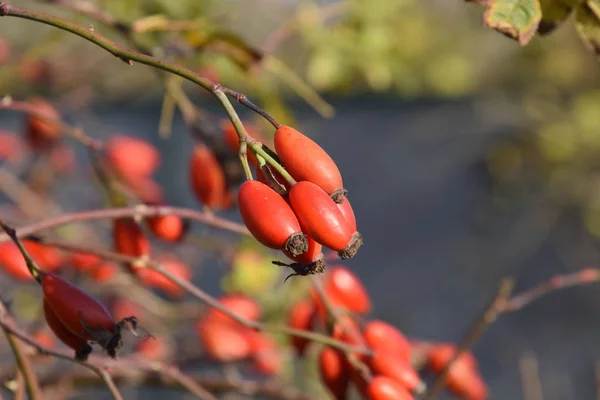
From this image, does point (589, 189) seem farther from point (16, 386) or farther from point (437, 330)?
point (16, 386)

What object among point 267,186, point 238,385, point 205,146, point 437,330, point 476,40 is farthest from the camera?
point 476,40

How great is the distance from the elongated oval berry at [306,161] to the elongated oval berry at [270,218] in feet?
0.06

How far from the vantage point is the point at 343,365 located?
72cm

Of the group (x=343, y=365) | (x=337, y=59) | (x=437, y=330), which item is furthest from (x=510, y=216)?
(x=343, y=365)

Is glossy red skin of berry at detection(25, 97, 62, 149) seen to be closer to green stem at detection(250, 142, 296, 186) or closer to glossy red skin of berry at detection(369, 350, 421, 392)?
glossy red skin of berry at detection(369, 350, 421, 392)

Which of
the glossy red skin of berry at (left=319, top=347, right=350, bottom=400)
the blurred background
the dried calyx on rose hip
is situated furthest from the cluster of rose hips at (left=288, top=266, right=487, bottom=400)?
the blurred background

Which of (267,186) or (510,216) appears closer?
(267,186)

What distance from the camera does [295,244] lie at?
0.42m

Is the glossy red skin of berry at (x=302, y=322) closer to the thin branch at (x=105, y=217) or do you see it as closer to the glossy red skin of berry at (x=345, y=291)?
the glossy red skin of berry at (x=345, y=291)

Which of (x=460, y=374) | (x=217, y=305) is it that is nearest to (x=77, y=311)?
(x=217, y=305)

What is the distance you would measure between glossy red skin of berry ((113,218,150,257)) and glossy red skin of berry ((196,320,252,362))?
0.38m

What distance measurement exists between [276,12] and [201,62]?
119 inches

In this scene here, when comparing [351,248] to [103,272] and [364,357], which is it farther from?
[103,272]

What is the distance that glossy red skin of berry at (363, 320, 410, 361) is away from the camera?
0.73 m
